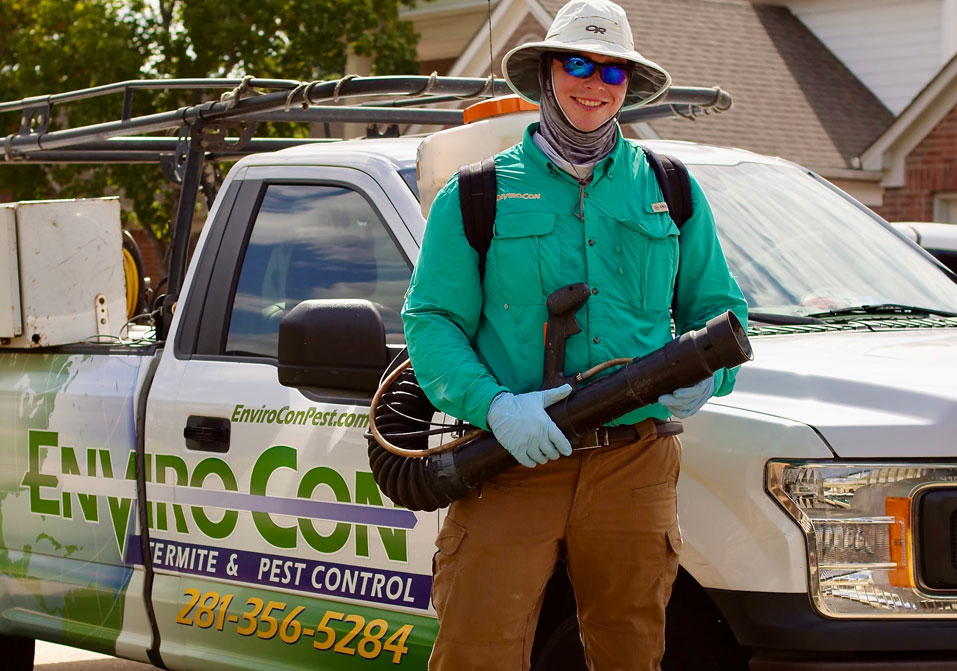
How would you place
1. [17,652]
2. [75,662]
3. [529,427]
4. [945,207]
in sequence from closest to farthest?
[529,427]
[17,652]
[75,662]
[945,207]

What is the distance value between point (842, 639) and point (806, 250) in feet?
5.02

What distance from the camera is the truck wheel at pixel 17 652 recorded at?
557 cm

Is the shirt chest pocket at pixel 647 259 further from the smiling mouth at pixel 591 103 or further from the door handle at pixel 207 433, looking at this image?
the door handle at pixel 207 433

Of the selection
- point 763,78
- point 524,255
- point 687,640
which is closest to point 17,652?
point 687,640

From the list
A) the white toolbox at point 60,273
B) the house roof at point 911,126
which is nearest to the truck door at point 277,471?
the white toolbox at point 60,273

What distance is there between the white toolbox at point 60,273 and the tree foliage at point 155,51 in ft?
35.3

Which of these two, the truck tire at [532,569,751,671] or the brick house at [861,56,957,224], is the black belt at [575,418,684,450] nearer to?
the truck tire at [532,569,751,671]

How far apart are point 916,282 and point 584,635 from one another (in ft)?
5.89

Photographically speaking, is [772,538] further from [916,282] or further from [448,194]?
[916,282]

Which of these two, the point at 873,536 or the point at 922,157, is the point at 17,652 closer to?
the point at 873,536

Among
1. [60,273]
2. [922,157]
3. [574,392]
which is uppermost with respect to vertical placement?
[574,392]

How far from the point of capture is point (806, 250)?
4.46 m

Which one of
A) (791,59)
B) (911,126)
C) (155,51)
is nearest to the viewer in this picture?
(155,51)

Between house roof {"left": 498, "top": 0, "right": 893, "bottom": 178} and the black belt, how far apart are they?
14661 millimetres
